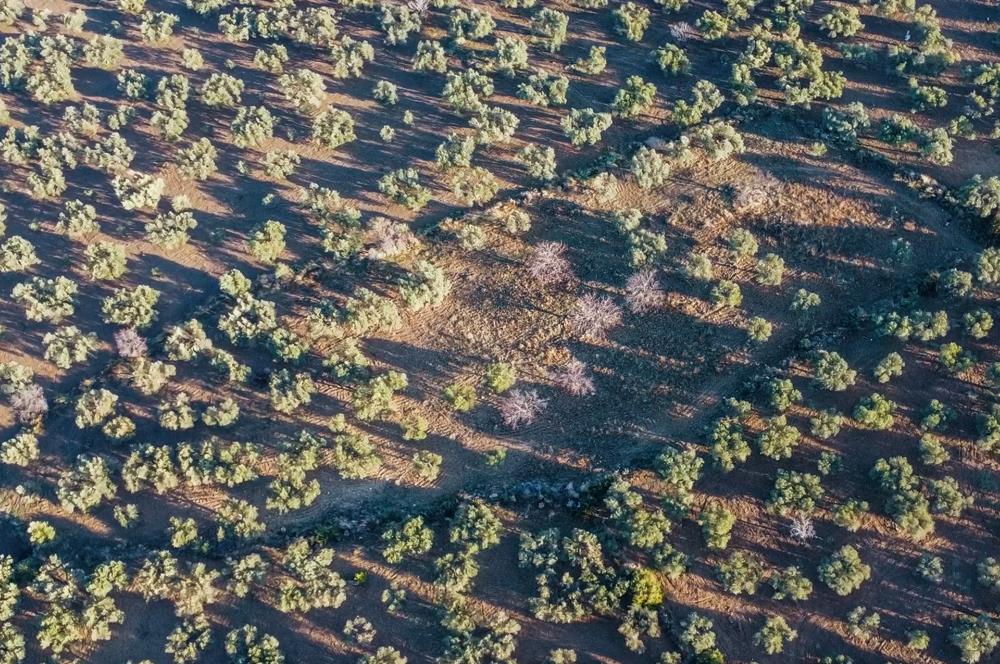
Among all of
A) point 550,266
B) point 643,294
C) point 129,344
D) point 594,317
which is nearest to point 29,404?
point 129,344

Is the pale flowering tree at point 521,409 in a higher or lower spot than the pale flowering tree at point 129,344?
higher

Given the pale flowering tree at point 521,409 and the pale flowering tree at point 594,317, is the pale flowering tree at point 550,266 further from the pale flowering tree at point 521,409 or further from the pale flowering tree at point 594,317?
the pale flowering tree at point 521,409

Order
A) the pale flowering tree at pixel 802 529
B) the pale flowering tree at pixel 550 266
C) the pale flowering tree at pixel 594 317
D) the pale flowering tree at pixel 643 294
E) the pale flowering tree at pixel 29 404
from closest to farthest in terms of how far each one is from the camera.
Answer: the pale flowering tree at pixel 802 529 < the pale flowering tree at pixel 29 404 < the pale flowering tree at pixel 594 317 < the pale flowering tree at pixel 643 294 < the pale flowering tree at pixel 550 266

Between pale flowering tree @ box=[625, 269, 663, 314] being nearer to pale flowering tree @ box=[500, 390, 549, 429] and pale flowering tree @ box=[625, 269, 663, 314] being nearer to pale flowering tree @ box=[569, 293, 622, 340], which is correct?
pale flowering tree @ box=[569, 293, 622, 340]

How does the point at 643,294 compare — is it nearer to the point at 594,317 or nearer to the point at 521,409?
the point at 594,317

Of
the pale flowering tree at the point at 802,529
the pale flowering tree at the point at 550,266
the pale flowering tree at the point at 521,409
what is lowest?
the pale flowering tree at the point at 802,529

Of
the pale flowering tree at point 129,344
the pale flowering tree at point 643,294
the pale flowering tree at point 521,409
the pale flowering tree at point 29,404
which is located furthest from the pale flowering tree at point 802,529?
the pale flowering tree at point 29,404

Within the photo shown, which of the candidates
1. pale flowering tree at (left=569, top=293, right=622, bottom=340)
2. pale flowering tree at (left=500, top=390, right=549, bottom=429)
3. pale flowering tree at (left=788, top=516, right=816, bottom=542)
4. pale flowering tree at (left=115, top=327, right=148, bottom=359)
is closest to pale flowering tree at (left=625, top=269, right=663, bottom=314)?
pale flowering tree at (left=569, top=293, right=622, bottom=340)
